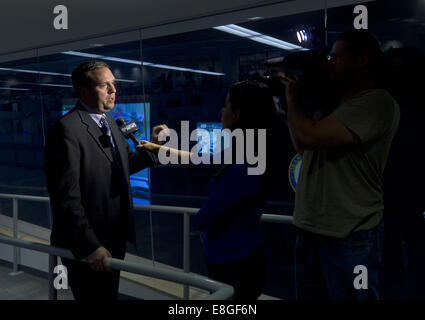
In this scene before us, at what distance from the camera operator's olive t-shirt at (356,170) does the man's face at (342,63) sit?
3.5 inches

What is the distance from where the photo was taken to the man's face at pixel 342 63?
125cm

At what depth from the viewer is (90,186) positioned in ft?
4.88

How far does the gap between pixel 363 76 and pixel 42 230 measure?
15.6 ft

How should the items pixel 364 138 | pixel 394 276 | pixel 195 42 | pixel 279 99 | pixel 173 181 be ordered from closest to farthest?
pixel 364 138
pixel 279 99
pixel 394 276
pixel 195 42
pixel 173 181

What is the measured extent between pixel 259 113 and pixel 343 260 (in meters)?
0.58

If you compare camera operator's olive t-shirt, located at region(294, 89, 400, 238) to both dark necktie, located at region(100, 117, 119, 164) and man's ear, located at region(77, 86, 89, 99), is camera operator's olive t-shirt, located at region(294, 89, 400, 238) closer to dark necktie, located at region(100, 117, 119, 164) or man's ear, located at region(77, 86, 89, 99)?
dark necktie, located at region(100, 117, 119, 164)

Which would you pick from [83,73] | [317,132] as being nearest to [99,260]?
[83,73]

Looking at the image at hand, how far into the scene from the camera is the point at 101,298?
5.09 ft

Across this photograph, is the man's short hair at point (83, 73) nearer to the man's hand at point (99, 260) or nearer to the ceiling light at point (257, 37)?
the man's hand at point (99, 260)

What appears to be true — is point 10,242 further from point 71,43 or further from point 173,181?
point 173,181

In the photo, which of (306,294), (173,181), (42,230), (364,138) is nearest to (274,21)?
(364,138)

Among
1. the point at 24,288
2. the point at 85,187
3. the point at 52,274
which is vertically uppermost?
the point at 85,187

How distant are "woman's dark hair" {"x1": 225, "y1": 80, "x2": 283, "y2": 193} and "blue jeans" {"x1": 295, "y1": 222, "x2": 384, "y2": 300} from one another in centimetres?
27

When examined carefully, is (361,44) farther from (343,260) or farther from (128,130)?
(128,130)
